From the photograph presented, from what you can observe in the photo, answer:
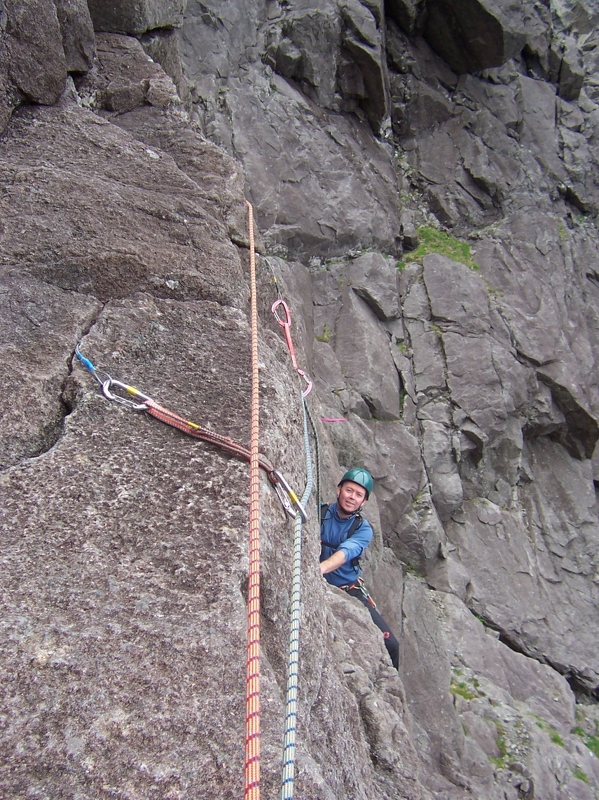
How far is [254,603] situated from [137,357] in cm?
206

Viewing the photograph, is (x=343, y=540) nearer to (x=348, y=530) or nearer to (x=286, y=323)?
(x=348, y=530)

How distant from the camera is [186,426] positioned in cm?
339

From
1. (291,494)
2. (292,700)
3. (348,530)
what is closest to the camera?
(292,700)

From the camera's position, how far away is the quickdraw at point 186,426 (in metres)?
3.35

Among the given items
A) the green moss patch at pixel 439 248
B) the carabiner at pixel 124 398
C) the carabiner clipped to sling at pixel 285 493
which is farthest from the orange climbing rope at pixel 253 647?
the green moss patch at pixel 439 248

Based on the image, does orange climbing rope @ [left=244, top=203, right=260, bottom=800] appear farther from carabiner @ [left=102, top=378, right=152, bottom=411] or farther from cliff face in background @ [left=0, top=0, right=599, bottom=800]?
carabiner @ [left=102, top=378, right=152, bottom=411]

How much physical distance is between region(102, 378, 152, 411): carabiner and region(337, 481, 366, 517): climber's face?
9.70 feet

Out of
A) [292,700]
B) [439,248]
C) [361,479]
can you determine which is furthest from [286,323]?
[439,248]

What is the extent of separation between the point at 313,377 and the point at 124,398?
7.02 meters

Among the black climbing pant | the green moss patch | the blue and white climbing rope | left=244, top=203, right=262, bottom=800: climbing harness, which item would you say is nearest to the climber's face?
the black climbing pant

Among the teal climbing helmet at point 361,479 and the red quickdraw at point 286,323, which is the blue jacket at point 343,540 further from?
the red quickdraw at point 286,323

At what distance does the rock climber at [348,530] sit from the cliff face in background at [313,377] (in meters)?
0.53

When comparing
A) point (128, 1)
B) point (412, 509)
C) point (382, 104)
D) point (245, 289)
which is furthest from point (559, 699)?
point (382, 104)

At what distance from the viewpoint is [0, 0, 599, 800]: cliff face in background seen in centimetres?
243
